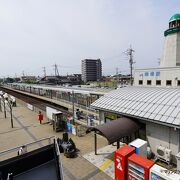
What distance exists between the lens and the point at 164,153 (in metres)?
11.7

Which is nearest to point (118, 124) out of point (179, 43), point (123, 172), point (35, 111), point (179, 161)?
point (123, 172)

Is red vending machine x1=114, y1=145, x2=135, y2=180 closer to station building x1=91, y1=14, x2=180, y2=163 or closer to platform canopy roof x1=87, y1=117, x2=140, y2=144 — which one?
platform canopy roof x1=87, y1=117, x2=140, y2=144

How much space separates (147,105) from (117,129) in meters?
3.61

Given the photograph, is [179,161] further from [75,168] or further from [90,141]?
[90,141]

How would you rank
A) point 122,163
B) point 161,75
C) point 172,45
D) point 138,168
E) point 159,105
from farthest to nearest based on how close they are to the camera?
point 172,45 → point 161,75 → point 159,105 → point 122,163 → point 138,168

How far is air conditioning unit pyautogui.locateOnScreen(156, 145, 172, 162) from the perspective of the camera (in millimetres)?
11414

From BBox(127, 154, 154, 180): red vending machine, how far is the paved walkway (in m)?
1.81

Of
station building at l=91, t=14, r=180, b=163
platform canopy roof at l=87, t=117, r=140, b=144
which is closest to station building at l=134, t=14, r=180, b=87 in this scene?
station building at l=91, t=14, r=180, b=163

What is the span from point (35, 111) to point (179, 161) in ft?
91.5

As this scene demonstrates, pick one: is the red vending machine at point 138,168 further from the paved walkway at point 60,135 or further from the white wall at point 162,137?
the white wall at point 162,137

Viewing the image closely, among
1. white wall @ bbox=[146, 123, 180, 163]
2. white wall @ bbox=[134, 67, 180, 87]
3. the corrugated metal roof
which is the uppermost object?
white wall @ bbox=[134, 67, 180, 87]

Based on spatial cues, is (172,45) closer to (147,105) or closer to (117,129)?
(147,105)

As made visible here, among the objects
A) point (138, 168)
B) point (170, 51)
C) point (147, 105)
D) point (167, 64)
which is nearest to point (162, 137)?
point (147, 105)

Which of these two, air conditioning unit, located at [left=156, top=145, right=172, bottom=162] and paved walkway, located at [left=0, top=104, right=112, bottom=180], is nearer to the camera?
paved walkway, located at [left=0, top=104, right=112, bottom=180]
